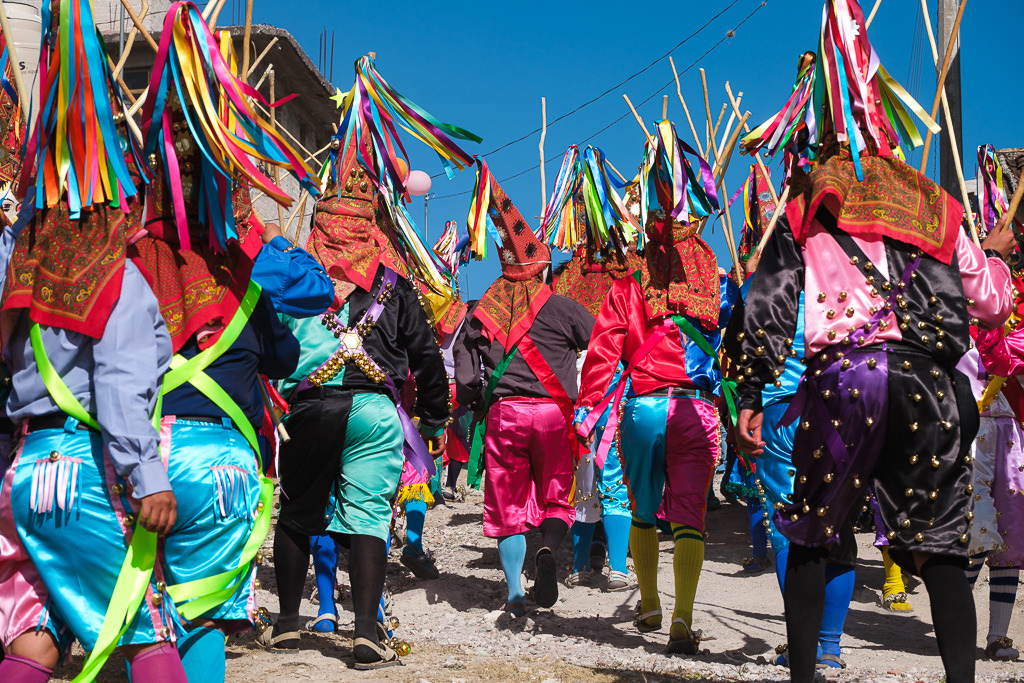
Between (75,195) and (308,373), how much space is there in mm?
2058

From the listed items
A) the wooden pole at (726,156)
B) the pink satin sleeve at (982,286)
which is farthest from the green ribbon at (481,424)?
the pink satin sleeve at (982,286)

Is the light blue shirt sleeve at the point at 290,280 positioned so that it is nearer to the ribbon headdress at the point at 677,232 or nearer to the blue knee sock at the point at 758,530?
the ribbon headdress at the point at 677,232

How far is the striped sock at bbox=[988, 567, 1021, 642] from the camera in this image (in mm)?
4730

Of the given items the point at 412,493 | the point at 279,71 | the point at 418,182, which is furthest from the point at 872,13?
the point at 279,71

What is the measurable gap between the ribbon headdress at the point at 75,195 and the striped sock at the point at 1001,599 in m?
4.07

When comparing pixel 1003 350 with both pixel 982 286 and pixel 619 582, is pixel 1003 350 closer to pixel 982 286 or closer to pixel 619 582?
pixel 982 286

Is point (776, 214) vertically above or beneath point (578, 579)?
above

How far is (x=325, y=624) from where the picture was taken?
16.5 feet

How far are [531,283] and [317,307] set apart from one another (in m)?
2.70

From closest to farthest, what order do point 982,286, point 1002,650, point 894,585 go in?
1. point 982,286
2. point 1002,650
3. point 894,585

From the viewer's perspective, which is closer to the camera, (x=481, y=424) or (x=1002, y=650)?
(x=1002, y=650)

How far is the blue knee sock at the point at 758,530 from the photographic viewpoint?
681cm

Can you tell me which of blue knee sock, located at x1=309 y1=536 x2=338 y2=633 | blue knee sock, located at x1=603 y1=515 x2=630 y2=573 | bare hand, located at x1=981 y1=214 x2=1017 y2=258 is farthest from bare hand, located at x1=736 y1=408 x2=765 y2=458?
blue knee sock, located at x1=603 y1=515 x2=630 y2=573

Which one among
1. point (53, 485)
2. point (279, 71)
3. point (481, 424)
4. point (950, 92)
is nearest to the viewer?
point (53, 485)
